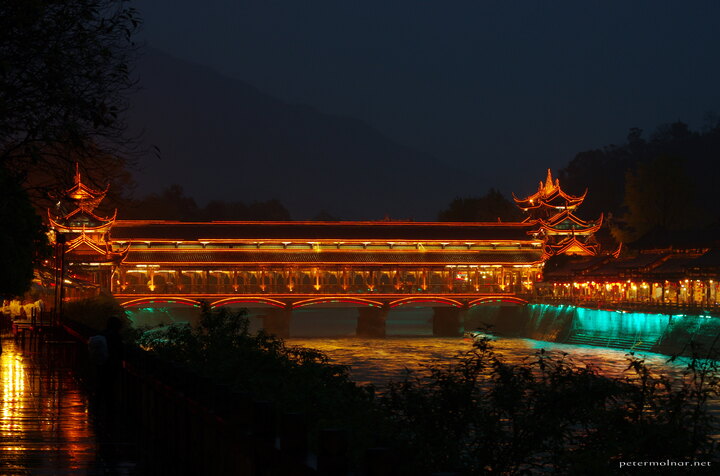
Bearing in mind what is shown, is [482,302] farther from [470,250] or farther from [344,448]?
[344,448]

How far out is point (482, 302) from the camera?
72750 mm

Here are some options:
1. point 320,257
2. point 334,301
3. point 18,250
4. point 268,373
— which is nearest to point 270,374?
point 268,373

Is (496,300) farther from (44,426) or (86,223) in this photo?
(44,426)

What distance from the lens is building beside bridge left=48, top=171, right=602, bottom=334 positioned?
70.0 m

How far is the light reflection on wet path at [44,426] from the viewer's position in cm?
1025

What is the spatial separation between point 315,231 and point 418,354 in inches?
978

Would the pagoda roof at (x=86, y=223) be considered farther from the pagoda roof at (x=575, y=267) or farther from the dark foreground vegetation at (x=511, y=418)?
the dark foreground vegetation at (x=511, y=418)

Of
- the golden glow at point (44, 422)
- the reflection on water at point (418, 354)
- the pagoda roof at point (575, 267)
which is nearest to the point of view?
the golden glow at point (44, 422)

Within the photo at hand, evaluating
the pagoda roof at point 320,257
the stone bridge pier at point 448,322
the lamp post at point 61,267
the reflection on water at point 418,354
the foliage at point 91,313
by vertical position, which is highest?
the pagoda roof at point 320,257

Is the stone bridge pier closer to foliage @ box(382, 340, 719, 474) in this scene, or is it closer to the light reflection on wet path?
the light reflection on wet path

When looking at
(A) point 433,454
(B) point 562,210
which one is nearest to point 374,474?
(A) point 433,454

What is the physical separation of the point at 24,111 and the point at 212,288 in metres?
60.4

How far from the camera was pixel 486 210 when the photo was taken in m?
105

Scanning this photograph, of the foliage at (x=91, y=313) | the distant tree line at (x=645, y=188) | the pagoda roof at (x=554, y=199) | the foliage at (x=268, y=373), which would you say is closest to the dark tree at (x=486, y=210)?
the distant tree line at (x=645, y=188)
